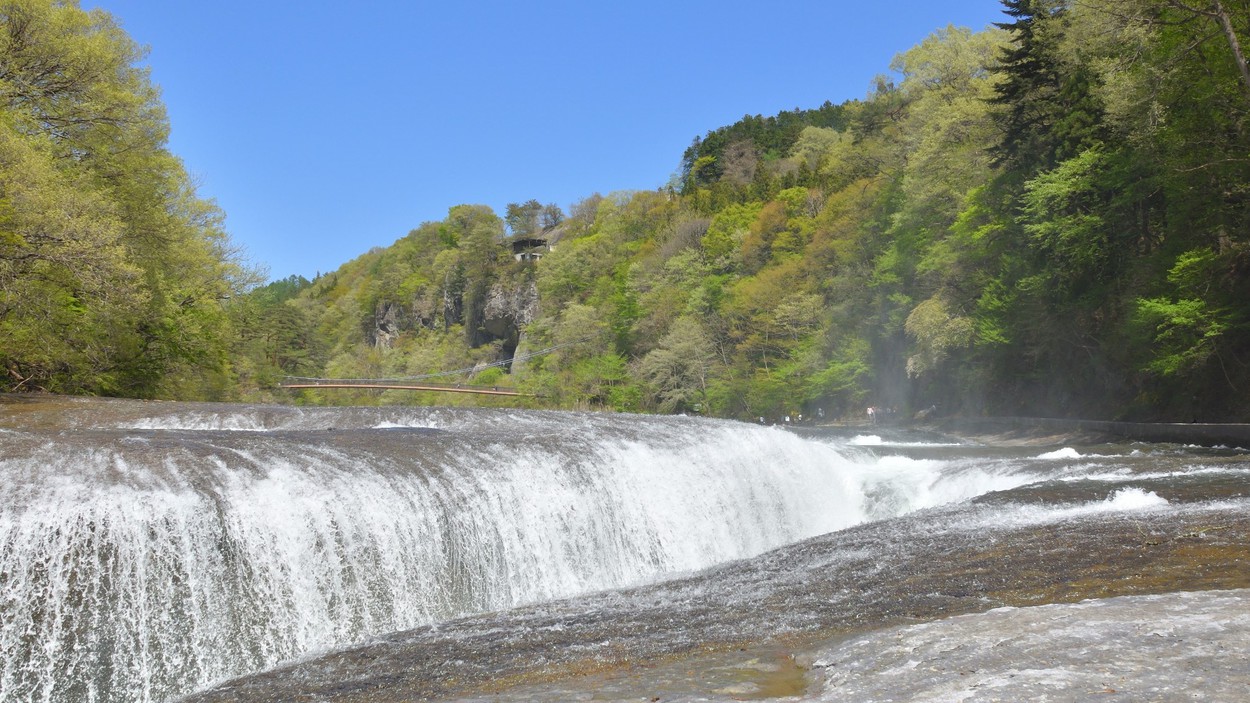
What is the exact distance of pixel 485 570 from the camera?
10875 millimetres

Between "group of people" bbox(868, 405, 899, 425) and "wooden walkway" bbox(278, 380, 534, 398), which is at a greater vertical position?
"wooden walkway" bbox(278, 380, 534, 398)

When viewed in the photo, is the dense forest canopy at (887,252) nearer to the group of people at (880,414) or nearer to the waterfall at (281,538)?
the group of people at (880,414)

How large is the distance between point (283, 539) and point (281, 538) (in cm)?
3

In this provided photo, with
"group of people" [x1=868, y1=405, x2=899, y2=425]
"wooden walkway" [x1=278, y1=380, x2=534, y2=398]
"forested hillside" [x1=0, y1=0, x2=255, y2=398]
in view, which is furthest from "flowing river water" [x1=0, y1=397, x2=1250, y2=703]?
"wooden walkway" [x1=278, y1=380, x2=534, y2=398]

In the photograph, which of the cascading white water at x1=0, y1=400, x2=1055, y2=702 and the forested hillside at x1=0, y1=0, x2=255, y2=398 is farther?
the forested hillside at x1=0, y1=0, x2=255, y2=398

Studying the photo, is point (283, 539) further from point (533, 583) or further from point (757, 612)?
point (757, 612)

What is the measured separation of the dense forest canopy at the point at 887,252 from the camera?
19.7m

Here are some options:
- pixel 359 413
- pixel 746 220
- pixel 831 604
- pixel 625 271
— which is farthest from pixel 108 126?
pixel 625 271

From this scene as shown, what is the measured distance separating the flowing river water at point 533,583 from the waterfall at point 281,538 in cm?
3

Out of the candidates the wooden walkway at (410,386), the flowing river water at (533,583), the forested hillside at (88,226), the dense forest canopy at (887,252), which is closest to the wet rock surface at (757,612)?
the flowing river water at (533,583)

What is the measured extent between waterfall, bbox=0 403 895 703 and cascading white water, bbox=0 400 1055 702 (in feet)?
0.06

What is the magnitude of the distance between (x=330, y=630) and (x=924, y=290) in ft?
134

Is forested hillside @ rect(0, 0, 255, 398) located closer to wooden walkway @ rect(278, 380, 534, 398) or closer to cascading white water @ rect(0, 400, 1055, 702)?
cascading white water @ rect(0, 400, 1055, 702)

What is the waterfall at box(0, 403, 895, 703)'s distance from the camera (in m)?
7.54
